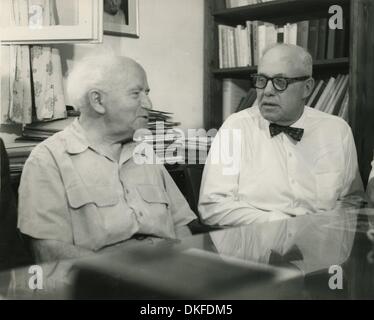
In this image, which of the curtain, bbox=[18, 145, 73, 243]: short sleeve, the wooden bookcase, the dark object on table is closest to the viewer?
the dark object on table

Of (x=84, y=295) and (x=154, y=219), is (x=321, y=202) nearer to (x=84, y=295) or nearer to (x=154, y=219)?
(x=154, y=219)

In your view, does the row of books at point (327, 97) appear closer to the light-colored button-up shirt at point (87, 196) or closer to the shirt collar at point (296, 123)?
the shirt collar at point (296, 123)

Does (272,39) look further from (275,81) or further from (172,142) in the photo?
(172,142)

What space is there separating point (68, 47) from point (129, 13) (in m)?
0.38

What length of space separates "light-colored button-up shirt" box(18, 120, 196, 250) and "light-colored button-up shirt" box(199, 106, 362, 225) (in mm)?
299

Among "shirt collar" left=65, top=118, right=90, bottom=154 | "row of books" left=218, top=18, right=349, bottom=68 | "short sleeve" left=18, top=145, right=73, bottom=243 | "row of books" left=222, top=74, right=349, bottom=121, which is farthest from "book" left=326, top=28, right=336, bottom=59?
"short sleeve" left=18, top=145, right=73, bottom=243

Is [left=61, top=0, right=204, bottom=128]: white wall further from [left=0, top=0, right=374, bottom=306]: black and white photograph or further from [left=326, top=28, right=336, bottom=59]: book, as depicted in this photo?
[left=326, top=28, right=336, bottom=59]: book

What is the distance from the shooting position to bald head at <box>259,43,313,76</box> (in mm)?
1949

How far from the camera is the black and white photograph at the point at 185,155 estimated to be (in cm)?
77

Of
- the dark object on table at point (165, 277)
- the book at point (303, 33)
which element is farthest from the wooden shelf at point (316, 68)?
the dark object on table at point (165, 277)

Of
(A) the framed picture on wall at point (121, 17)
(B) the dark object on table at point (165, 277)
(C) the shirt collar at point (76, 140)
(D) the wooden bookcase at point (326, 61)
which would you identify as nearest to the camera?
(B) the dark object on table at point (165, 277)

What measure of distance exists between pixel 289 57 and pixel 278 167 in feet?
1.42

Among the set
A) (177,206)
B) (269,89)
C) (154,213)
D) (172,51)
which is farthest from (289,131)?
(172,51)

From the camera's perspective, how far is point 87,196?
1391mm
